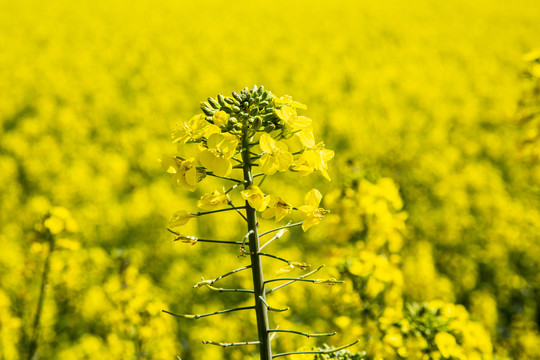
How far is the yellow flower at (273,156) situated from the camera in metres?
1.48

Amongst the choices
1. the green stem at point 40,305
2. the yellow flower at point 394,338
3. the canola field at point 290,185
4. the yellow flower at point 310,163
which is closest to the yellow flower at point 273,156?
the yellow flower at point 310,163

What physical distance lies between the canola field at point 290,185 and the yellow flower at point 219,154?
1.05 m

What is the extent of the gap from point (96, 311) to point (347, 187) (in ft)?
9.15

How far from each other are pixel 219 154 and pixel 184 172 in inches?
6.1

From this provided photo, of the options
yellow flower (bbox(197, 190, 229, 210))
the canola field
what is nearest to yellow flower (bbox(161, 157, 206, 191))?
yellow flower (bbox(197, 190, 229, 210))

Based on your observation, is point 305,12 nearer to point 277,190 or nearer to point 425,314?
point 277,190

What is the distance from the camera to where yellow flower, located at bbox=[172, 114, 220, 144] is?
1.55 metres

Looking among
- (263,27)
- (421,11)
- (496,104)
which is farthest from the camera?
(421,11)

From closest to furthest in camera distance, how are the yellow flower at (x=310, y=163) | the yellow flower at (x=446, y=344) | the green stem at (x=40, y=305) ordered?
the yellow flower at (x=310, y=163) → the yellow flower at (x=446, y=344) → the green stem at (x=40, y=305)

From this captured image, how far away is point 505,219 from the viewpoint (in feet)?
20.5

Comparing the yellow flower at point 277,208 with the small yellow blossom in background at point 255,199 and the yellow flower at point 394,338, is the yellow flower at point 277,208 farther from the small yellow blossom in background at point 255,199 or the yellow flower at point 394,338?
the yellow flower at point 394,338

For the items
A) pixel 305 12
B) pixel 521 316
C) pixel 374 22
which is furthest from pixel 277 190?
pixel 305 12

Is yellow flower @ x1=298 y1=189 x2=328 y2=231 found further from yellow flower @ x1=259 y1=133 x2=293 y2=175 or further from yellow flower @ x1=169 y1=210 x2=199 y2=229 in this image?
yellow flower @ x1=169 y1=210 x2=199 y2=229

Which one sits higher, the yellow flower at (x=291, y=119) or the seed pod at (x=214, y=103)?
the seed pod at (x=214, y=103)
